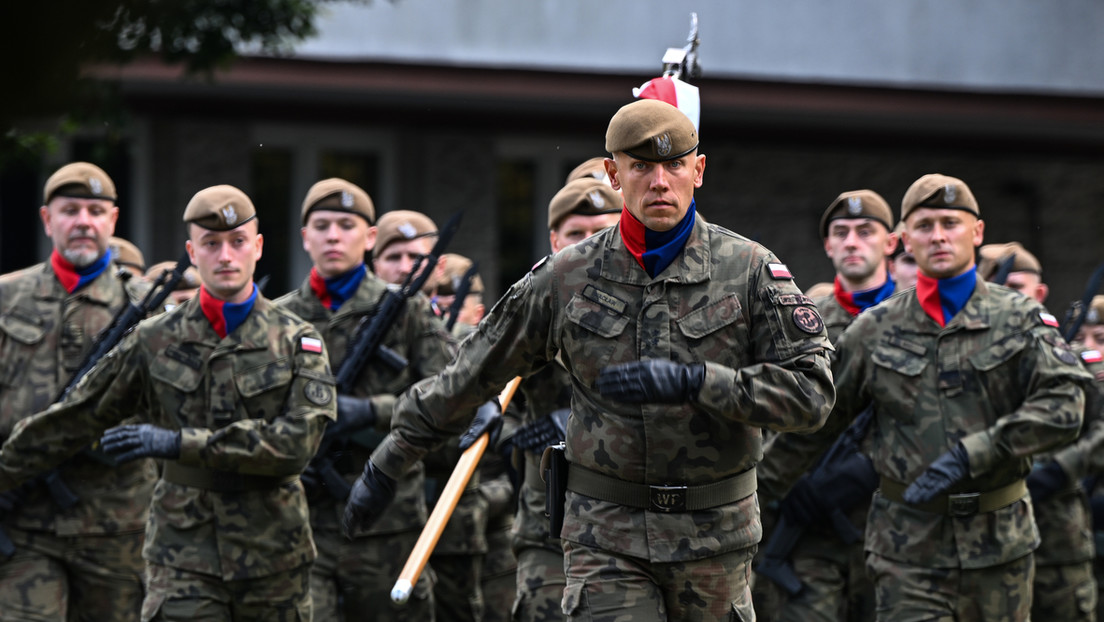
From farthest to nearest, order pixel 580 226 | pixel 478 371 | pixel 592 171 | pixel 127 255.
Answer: pixel 127 255 < pixel 592 171 < pixel 580 226 < pixel 478 371

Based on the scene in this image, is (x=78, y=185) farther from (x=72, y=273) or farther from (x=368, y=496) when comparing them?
(x=368, y=496)

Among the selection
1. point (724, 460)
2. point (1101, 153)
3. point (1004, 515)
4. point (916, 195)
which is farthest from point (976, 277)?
point (1101, 153)

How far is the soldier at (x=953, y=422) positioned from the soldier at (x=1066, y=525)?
1.53 metres

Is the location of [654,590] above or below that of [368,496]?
below

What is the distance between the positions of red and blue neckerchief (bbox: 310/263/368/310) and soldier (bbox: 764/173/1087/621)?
8.04 feet

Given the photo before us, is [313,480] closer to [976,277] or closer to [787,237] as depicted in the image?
[976,277]

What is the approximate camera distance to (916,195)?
229 inches

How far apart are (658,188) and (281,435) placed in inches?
82.4

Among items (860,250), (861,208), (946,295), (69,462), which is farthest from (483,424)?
(861,208)

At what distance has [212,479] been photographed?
5.39 m

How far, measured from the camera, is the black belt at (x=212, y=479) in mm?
5387

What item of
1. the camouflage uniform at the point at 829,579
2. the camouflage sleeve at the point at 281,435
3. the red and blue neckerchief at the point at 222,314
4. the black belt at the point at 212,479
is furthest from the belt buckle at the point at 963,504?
the red and blue neckerchief at the point at 222,314

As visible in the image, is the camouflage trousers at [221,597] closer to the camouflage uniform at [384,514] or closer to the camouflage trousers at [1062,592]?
the camouflage uniform at [384,514]

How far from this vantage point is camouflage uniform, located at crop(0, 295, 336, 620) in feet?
17.5
